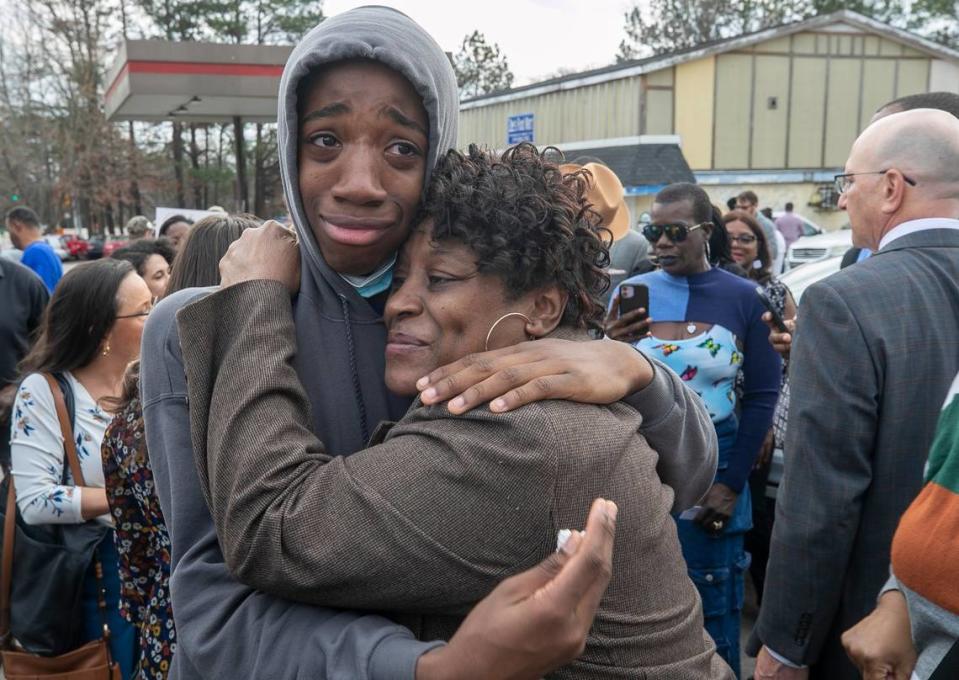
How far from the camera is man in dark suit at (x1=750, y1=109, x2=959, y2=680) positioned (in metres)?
2.40

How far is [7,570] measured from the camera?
2977 mm

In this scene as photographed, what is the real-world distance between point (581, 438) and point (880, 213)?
1.92 meters

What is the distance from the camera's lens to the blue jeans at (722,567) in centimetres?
→ 346

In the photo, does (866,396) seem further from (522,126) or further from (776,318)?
(522,126)

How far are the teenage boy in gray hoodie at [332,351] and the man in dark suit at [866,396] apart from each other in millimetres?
987

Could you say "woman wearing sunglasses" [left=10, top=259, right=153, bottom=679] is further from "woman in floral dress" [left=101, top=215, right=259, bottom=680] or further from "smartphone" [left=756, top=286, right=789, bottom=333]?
"smartphone" [left=756, top=286, right=789, bottom=333]

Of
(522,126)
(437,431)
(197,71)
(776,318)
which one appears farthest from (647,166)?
(437,431)

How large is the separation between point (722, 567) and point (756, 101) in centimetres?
2371

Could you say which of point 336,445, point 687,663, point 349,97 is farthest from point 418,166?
point 687,663

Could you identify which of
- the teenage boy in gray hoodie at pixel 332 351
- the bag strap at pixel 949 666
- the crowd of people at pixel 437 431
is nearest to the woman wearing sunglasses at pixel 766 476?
the crowd of people at pixel 437 431

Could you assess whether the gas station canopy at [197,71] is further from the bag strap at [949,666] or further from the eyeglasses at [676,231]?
the bag strap at [949,666]

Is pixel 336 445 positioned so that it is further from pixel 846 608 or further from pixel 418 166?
pixel 846 608

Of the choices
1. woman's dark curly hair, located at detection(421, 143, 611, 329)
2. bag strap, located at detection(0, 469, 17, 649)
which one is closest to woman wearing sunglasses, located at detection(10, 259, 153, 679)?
bag strap, located at detection(0, 469, 17, 649)

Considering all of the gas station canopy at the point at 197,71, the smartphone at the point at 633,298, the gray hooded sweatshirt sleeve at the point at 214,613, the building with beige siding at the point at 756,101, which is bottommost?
the gray hooded sweatshirt sleeve at the point at 214,613
